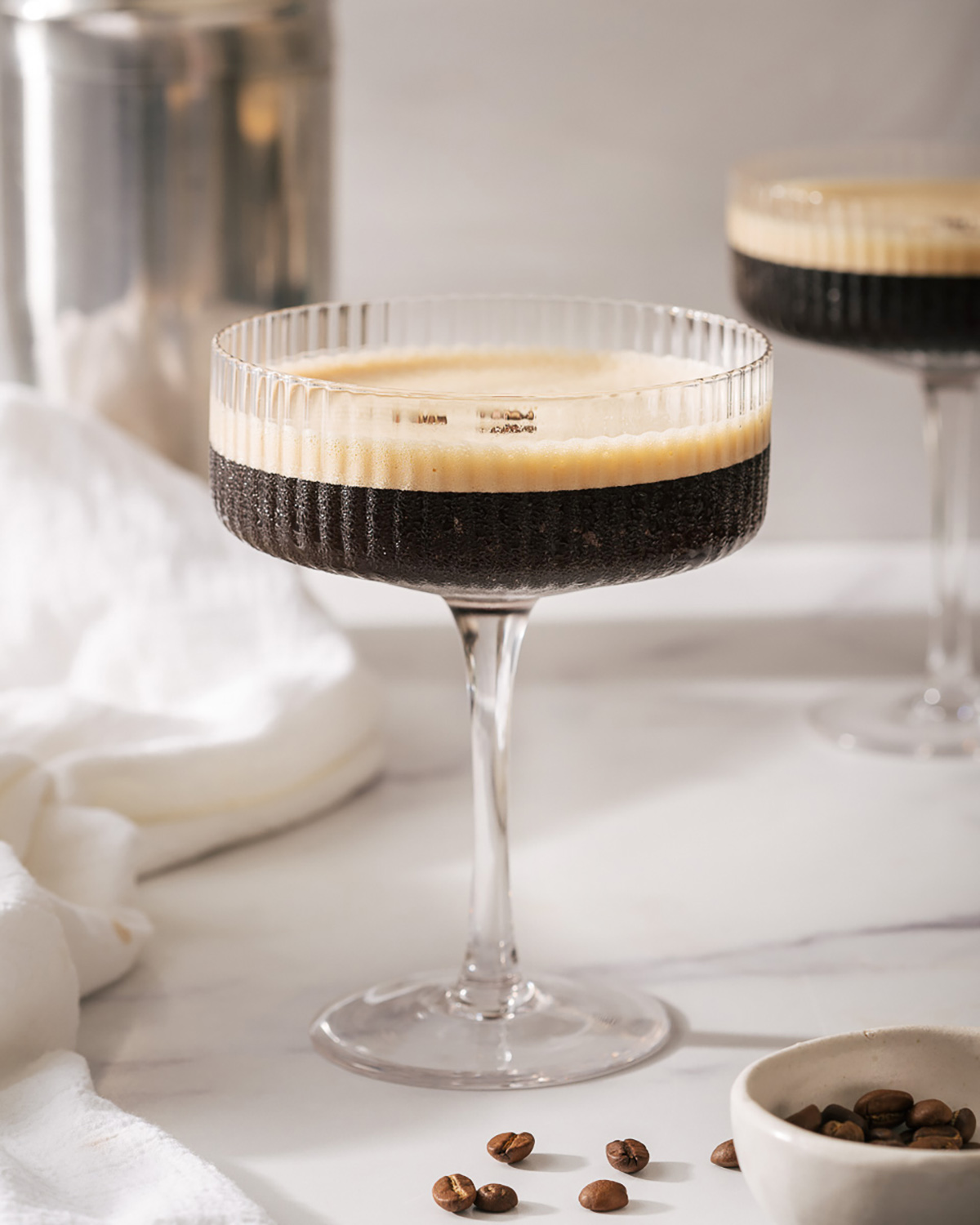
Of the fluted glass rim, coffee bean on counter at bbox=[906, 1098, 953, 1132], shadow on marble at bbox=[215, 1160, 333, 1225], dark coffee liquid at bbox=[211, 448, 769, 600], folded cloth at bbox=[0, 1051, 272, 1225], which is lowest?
shadow on marble at bbox=[215, 1160, 333, 1225]

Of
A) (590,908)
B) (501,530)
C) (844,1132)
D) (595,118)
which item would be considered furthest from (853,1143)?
(595,118)

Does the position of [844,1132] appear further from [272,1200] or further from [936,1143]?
[272,1200]

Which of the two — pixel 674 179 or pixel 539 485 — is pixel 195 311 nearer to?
pixel 674 179

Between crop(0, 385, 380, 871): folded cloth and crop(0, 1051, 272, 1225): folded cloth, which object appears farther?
crop(0, 385, 380, 871): folded cloth

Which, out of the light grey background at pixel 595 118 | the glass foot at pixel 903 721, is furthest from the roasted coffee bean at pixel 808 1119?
the light grey background at pixel 595 118

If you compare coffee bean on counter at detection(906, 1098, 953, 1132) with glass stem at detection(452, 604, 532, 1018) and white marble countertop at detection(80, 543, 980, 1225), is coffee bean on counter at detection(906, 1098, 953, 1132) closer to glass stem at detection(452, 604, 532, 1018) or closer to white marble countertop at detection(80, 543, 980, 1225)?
white marble countertop at detection(80, 543, 980, 1225)

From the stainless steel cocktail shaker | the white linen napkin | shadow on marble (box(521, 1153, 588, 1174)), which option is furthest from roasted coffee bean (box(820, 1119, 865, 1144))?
the stainless steel cocktail shaker
